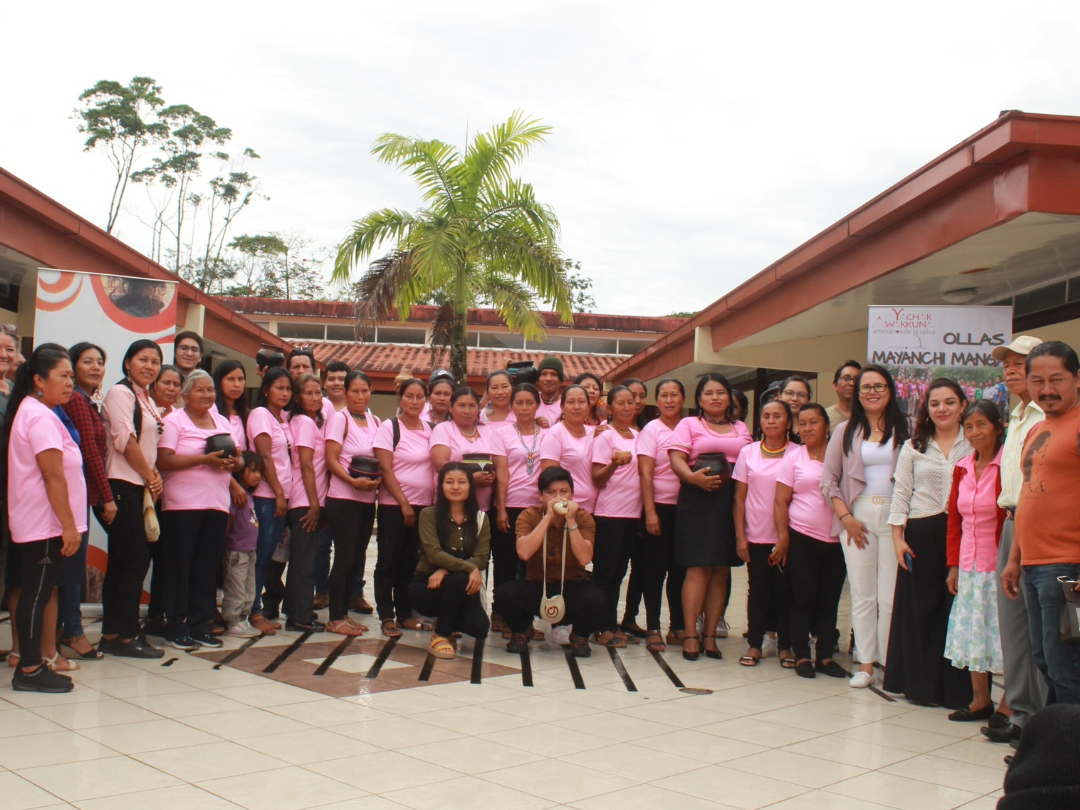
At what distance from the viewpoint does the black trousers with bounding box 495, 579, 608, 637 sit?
6016 mm

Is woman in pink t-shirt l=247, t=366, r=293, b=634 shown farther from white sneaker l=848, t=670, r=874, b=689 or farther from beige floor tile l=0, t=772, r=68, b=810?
white sneaker l=848, t=670, r=874, b=689

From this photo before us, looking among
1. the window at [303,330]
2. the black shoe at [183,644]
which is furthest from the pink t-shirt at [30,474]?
the window at [303,330]

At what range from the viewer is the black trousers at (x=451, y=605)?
586cm

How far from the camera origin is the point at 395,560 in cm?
651

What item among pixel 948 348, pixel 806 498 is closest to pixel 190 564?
pixel 806 498

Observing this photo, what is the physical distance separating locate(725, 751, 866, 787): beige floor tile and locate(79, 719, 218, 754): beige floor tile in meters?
2.18

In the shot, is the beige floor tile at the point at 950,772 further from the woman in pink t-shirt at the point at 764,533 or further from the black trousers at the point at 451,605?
the black trousers at the point at 451,605

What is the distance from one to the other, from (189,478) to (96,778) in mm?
2446

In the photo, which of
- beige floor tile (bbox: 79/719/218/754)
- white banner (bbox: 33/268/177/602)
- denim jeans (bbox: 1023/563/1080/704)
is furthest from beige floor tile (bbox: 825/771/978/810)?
white banner (bbox: 33/268/177/602)

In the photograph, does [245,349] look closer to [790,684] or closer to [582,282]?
[790,684]

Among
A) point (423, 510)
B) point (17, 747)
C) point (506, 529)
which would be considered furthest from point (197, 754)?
point (506, 529)

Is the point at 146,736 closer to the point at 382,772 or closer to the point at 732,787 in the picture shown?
the point at 382,772

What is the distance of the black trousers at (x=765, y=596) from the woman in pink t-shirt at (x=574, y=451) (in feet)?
3.71

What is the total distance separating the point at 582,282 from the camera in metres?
31.7
